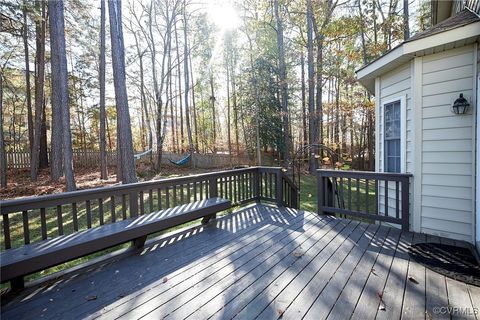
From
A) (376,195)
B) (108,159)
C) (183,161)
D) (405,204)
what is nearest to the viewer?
(405,204)

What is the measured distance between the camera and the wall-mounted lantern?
3152 millimetres

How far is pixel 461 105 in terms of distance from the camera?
3.16m

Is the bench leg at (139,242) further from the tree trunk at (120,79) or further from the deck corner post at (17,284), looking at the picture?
the tree trunk at (120,79)

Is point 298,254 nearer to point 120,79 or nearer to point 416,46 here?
point 416,46

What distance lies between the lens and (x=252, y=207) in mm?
5035

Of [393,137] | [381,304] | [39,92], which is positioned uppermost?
[39,92]

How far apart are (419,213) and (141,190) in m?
3.89

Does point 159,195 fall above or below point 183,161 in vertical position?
below

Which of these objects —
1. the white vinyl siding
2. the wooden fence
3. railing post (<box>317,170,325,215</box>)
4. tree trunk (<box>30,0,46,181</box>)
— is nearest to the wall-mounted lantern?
the white vinyl siding

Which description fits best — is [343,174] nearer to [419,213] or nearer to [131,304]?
[419,213]

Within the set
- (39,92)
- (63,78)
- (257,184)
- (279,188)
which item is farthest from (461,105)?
(39,92)

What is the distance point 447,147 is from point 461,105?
55 centimetres

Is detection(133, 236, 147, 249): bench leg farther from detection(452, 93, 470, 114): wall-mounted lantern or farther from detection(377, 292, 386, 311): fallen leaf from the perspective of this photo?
detection(452, 93, 470, 114): wall-mounted lantern

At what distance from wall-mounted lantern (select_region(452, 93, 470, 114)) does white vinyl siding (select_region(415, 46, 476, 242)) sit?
7cm
